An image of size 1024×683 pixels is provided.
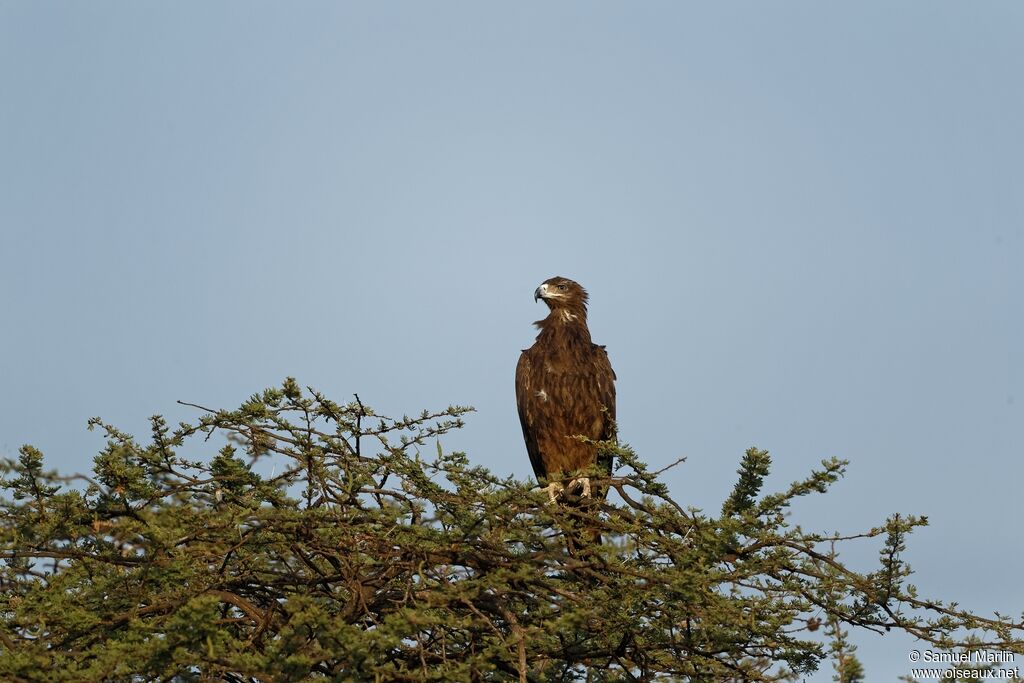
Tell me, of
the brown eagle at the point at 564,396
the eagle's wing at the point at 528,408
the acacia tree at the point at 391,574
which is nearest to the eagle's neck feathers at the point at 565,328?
the brown eagle at the point at 564,396

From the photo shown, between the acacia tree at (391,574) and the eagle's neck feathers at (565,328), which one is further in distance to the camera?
the eagle's neck feathers at (565,328)

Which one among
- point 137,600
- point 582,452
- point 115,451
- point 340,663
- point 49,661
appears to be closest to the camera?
point 340,663

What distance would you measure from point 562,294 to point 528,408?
1.18 m

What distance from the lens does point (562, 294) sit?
10.6 metres

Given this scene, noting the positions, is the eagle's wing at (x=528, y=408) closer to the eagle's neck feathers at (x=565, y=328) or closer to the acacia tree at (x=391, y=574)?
the eagle's neck feathers at (x=565, y=328)

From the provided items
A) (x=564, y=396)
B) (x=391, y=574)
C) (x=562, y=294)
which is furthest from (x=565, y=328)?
(x=391, y=574)

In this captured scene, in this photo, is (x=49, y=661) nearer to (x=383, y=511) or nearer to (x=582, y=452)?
(x=383, y=511)

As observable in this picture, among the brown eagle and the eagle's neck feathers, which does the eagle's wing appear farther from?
the eagle's neck feathers

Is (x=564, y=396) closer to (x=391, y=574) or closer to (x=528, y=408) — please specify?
(x=528, y=408)

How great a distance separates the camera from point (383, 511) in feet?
18.8

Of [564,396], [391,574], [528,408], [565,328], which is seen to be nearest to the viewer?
[391,574]

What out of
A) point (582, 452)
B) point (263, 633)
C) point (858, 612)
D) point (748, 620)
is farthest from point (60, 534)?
point (582, 452)

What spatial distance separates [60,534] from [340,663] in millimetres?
2052

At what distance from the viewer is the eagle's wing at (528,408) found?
9.91m
